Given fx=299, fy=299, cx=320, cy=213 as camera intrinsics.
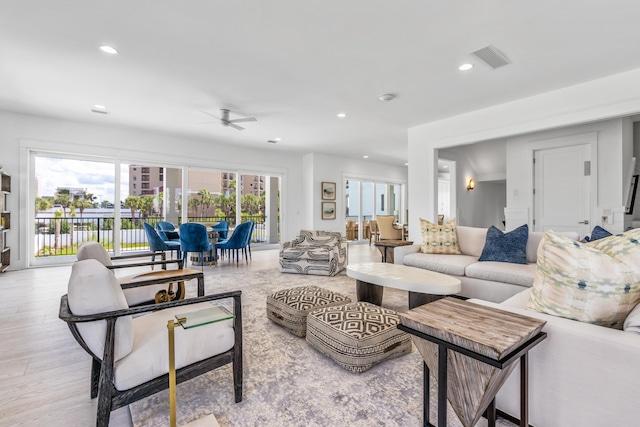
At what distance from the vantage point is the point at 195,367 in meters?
1.57

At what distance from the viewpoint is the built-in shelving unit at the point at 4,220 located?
4848mm

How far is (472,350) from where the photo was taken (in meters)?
1.09

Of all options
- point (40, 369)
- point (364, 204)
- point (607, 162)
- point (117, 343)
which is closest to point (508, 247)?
point (607, 162)

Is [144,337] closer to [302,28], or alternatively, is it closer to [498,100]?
[302,28]

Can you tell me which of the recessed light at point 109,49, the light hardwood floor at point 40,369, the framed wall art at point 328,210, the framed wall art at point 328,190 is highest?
the recessed light at point 109,49

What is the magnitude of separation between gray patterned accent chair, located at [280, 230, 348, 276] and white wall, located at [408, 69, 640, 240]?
162cm

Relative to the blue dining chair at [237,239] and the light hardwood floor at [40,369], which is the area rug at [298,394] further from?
the blue dining chair at [237,239]

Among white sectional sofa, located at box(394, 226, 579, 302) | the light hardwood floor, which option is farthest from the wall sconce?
the light hardwood floor

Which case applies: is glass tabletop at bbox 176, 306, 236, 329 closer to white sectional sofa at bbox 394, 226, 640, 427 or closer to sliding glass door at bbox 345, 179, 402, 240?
white sectional sofa at bbox 394, 226, 640, 427

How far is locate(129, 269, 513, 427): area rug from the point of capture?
5.10 feet

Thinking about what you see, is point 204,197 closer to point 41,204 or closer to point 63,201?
point 63,201

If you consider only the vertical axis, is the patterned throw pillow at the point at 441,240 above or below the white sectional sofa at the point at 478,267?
above

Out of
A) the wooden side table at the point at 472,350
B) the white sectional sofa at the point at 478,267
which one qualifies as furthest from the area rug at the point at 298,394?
the white sectional sofa at the point at 478,267

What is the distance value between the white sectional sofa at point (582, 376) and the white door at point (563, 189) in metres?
→ 4.50
